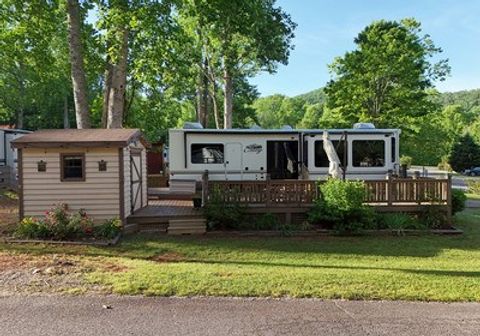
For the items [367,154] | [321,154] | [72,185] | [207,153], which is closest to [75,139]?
[72,185]

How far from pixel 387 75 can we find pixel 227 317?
27725 mm

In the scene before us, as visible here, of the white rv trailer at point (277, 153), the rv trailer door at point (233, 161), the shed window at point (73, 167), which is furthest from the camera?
the rv trailer door at point (233, 161)

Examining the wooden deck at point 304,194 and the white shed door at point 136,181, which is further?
the white shed door at point 136,181

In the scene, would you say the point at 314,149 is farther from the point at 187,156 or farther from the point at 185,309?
the point at 185,309

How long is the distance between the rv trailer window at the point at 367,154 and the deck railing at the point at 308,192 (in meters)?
3.14

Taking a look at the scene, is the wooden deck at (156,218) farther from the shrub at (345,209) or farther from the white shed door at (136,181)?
the shrub at (345,209)

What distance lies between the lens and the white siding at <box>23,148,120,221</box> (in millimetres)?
12250

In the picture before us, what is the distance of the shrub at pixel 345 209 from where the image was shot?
12172 mm

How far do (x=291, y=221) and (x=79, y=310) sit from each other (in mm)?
8066

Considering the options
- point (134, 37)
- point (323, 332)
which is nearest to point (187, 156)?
point (134, 37)

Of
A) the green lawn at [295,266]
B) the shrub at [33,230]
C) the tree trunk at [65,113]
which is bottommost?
the green lawn at [295,266]

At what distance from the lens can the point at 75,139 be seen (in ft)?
40.2

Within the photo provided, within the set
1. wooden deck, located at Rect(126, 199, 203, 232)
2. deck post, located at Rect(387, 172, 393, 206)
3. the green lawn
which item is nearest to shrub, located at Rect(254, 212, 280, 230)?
the green lawn

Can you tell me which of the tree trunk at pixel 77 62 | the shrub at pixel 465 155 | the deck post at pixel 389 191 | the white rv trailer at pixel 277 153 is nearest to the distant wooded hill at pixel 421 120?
the shrub at pixel 465 155
